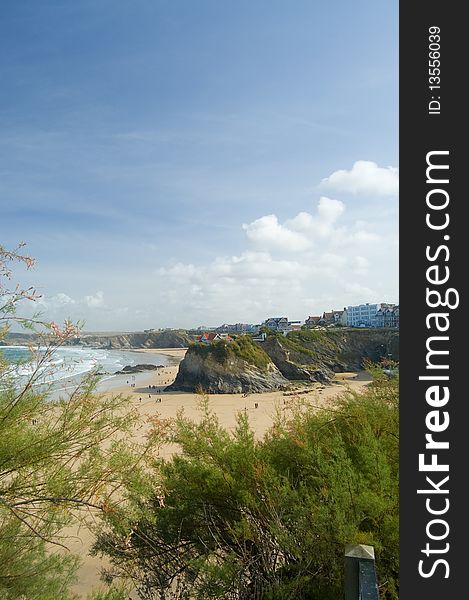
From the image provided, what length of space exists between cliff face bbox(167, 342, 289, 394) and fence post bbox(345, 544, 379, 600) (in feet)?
125

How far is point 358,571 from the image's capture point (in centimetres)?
267

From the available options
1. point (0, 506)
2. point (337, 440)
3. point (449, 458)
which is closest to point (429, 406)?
point (449, 458)

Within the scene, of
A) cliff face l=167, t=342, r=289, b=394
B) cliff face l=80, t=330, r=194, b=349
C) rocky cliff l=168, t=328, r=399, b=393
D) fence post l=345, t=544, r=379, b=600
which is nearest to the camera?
fence post l=345, t=544, r=379, b=600

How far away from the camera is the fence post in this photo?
2.56 meters

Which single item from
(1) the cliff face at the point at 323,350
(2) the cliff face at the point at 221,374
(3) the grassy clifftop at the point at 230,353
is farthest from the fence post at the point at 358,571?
(1) the cliff face at the point at 323,350

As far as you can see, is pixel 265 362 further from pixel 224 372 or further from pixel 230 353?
pixel 224 372

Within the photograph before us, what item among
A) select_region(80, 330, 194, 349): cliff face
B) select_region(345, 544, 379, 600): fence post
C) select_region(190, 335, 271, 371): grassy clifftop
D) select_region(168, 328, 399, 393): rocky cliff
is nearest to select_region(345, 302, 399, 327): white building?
select_region(80, 330, 194, 349): cliff face

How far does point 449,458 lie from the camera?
265 cm

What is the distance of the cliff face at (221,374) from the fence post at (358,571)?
125 feet

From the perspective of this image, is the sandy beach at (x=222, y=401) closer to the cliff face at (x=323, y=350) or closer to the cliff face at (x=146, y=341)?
the cliff face at (x=323, y=350)

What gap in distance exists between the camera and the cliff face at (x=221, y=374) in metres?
41.1

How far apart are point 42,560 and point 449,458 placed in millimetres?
4299

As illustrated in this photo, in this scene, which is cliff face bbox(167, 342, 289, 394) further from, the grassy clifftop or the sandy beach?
the sandy beach

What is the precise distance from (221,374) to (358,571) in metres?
39.3
